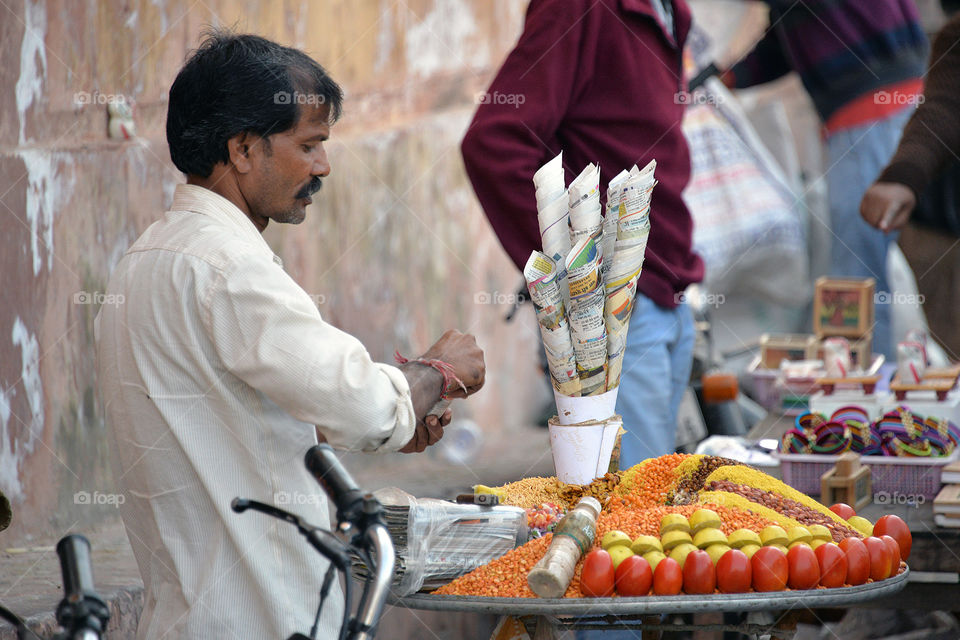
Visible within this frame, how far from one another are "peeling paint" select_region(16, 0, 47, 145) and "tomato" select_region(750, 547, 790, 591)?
6.81 feet

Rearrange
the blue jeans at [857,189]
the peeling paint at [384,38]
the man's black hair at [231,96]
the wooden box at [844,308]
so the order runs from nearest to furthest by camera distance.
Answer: the man's black hair at [231,96], the wooden box at [844,308], the peeling paint at [384,38], the blue jeans at [857,189]

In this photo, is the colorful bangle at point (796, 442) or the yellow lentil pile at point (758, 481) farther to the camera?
the colorful bangle at point (796, 442)

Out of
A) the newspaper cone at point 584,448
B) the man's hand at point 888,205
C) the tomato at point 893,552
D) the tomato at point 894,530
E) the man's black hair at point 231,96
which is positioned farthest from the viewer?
the man's hand at point 888,205

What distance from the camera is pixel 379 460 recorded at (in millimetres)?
4902

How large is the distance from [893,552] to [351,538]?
3.46ft

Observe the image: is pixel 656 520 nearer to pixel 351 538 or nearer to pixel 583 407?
pixel 583 407

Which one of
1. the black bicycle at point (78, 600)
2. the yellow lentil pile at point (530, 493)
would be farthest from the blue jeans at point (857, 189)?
the black bicycle at point (78, 600)

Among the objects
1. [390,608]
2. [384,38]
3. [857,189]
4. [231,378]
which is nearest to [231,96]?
[231,378]

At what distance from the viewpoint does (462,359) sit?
1959 mm

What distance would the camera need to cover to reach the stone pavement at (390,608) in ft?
8.64

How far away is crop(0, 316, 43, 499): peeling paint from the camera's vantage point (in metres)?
2.87

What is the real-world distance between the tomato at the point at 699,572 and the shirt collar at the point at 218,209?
0.80 m

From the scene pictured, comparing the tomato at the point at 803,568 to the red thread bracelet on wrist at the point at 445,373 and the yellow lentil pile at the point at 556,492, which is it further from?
the red thread bracelet on wrist at the point at 445,373

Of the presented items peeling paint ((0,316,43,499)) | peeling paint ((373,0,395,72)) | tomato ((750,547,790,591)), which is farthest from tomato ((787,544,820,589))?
peeling paint ((373,0,395,72))
